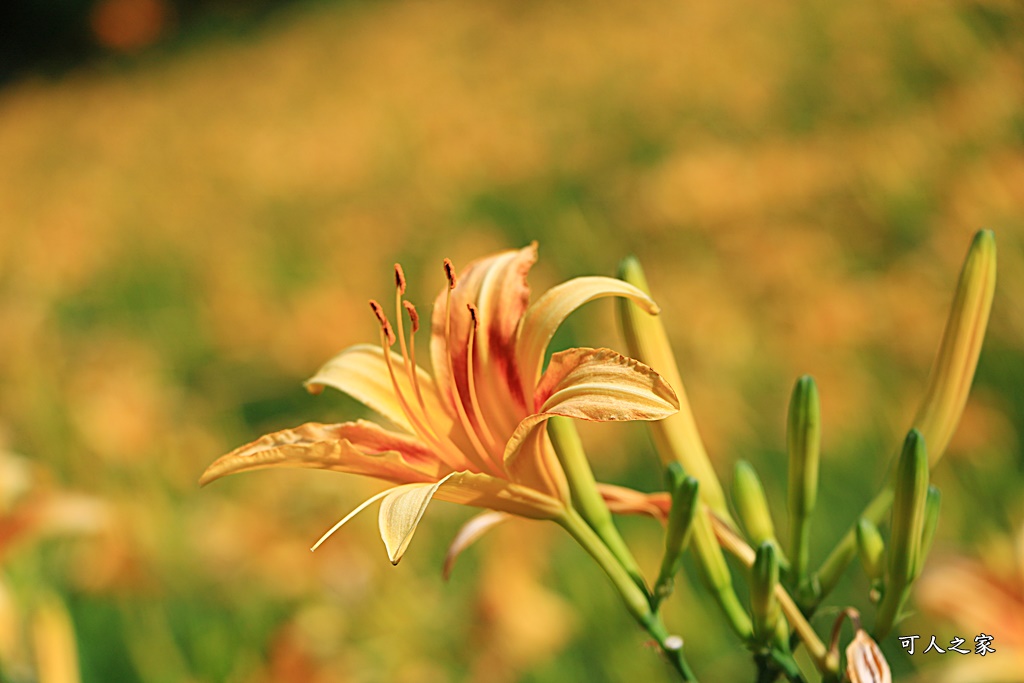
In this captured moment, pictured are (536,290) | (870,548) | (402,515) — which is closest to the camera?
(402,515)

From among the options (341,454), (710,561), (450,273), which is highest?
(450,273)

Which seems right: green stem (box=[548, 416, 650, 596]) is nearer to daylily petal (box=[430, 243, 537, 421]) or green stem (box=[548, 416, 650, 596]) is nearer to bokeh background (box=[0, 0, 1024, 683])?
daylily petal (box=[430, 243, 537, 421])

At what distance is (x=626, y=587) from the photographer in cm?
66

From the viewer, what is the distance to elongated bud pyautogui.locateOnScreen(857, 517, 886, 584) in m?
0.68

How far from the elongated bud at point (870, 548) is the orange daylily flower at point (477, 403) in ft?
0.71

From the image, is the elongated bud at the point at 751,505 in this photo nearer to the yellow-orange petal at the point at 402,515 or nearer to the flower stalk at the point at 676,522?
the flower stalk at the point at 676,522

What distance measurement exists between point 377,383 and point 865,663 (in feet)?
1.37

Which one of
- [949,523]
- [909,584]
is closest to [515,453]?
[909,584]

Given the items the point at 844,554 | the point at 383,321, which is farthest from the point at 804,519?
the point at 383,321

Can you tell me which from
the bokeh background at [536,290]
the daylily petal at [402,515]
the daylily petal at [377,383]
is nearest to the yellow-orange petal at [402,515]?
the daylily petal at [402,515]

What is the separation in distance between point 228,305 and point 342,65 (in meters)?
4.74

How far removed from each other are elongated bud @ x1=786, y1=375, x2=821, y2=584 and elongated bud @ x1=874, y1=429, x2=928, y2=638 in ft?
0.22

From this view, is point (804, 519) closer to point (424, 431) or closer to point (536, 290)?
point (424, 431)

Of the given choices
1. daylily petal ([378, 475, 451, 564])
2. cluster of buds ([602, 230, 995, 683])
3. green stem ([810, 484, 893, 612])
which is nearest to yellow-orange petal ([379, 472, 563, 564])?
daylily petal ([378, 475, 451, 564])
